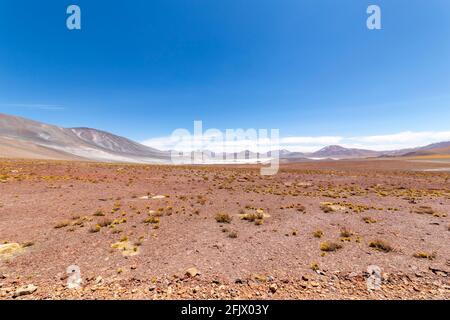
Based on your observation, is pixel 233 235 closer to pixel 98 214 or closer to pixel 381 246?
pixel 381 246

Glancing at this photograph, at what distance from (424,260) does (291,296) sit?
5.15 metres

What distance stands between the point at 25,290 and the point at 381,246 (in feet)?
35.8

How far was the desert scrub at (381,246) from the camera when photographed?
700 cm

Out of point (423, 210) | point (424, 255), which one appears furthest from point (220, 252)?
point (423, 210)

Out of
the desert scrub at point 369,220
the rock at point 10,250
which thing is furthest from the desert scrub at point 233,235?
the rock at point 10,250

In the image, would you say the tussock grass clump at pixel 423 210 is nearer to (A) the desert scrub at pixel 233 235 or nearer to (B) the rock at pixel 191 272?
(A) the desert scrub at pixel 233 235

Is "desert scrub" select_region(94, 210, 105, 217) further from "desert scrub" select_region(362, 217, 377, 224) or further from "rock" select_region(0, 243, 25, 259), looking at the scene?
"desert scrub" select_region(362, 217, 377, 224)

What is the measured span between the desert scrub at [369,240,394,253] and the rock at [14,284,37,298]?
10579mm

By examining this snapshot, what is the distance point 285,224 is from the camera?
33.2 ft

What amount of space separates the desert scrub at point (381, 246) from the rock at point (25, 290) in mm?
10579

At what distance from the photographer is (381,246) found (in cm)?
719

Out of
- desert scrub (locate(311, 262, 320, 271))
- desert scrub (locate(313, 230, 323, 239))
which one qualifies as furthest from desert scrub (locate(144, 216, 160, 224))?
desert scrub (locate(313, 230, 323, 239))
